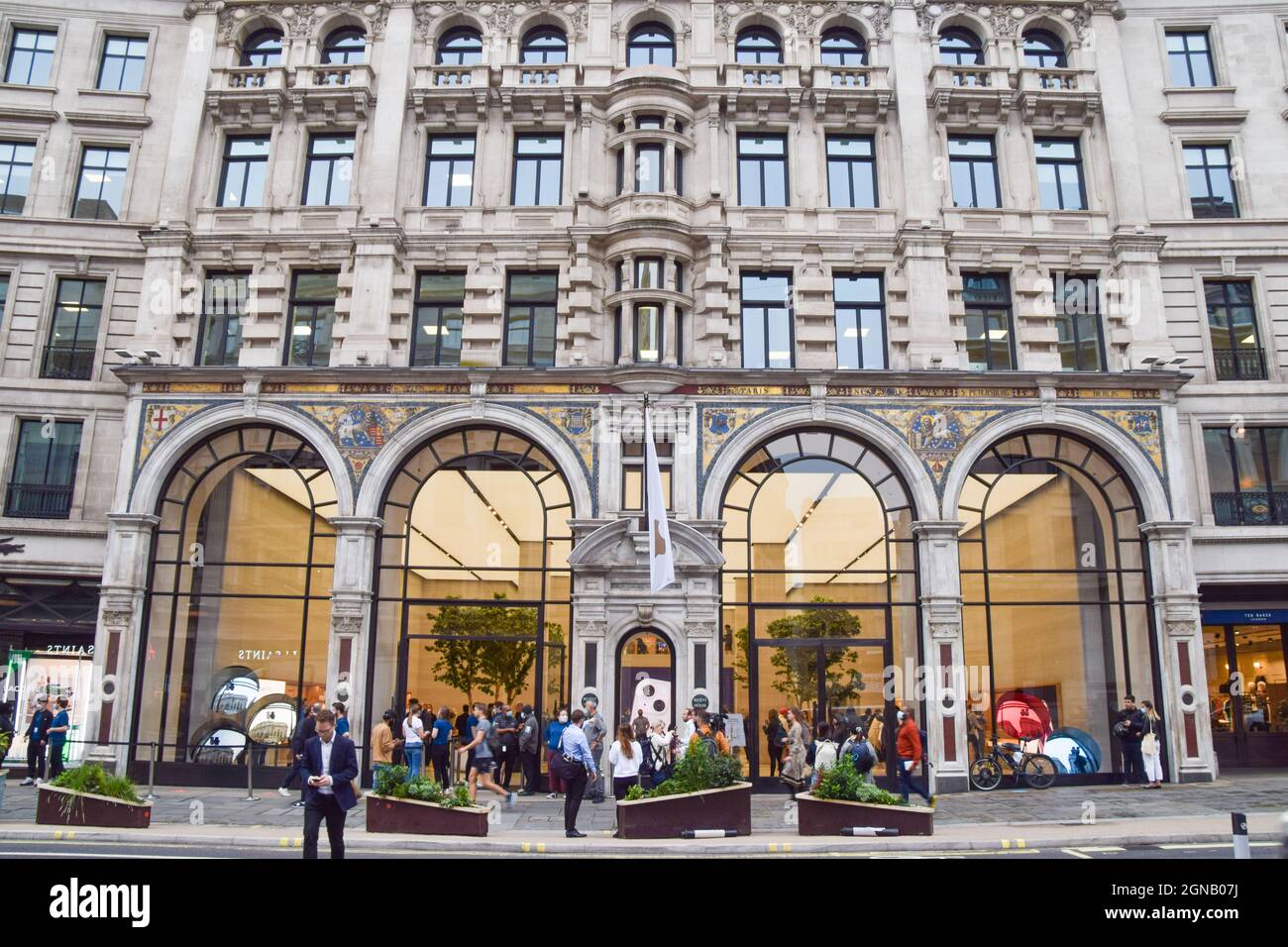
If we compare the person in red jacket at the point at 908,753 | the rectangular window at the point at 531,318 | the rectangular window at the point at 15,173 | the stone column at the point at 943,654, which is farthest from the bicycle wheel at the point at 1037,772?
the rectangular window at the point at 15,173

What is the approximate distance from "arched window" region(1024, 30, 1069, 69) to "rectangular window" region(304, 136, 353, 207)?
19828 mm

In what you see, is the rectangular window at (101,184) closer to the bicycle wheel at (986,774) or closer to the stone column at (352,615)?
the stone column at (352,615)

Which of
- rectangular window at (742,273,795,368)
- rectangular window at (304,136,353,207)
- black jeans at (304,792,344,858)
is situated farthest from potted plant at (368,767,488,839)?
rectangular window at (304,136,353,207)

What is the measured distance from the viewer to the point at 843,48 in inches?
1107

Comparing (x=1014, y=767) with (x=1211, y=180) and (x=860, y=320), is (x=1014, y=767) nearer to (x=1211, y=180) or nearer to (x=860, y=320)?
(x=860, y=320)

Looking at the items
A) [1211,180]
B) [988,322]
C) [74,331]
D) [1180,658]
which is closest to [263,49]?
[74,331]

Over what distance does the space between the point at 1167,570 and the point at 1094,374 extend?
5132 mm

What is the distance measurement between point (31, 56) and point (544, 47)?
49.5 ft

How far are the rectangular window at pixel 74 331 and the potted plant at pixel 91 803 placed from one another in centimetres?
1408

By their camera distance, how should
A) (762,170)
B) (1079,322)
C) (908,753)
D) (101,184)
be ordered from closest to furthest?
(908,753), (1079,322), (762,170), (101,184)

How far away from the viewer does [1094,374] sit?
951 inches

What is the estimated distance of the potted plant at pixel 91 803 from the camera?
1542cm

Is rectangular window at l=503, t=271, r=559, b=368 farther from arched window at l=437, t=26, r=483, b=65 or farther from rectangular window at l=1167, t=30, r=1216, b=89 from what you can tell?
rectangular window at l=1167, t=30, r=1216, b=89

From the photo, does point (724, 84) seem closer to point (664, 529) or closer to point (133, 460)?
point (664, 529)
